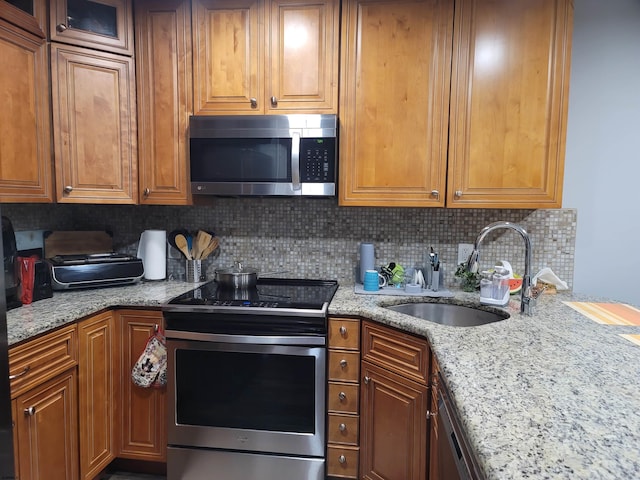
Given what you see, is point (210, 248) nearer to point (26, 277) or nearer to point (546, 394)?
point (26, 277)

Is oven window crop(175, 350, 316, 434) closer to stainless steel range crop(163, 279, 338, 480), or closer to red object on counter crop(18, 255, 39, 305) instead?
stainless steel range crop(163, 279, 338, 480)

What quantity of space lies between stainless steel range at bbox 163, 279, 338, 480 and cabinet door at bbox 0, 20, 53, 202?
85cm

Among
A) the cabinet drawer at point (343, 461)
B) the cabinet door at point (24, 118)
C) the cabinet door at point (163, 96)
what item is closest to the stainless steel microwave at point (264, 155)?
the cabinet door at point (163, 96)

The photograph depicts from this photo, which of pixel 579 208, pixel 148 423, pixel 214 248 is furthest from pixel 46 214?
pixel 579 208

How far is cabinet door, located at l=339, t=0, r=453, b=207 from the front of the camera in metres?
1.92

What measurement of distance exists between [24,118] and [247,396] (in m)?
1.64

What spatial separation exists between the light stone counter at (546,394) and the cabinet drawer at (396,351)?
0.29ft

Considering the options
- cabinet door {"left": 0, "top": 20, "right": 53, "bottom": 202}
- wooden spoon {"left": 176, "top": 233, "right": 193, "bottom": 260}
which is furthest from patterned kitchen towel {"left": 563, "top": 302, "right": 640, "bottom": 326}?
cabinet door {"left": 0, "top": 20, "right": 53, "bottom": 202}

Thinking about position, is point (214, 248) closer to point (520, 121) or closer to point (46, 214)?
point (46, 214)

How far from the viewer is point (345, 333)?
1.83m

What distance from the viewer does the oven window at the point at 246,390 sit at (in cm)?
183

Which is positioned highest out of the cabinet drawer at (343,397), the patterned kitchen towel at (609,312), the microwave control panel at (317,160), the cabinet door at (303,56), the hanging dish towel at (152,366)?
the cabinet door at (303,56)

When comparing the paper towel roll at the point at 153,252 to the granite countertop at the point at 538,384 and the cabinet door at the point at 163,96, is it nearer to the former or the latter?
the cabinet door at the point at 163,96

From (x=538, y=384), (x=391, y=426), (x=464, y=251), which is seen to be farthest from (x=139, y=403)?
(x=464, y=251)
